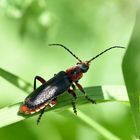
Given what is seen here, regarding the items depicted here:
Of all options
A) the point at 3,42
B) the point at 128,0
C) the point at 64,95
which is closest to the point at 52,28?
the point at 3,42

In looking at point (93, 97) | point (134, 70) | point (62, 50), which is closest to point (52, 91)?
point (93, 97)

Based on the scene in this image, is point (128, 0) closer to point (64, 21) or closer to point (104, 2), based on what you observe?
point (104, 2)

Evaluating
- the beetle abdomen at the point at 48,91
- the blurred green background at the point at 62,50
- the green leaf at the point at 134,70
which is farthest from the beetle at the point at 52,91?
the blurred green background at the point at 62,50

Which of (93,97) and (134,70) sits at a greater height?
(134,70)

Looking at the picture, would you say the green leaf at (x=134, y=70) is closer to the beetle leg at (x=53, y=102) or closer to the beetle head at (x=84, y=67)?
the beetle leg at (x=53, y=102)

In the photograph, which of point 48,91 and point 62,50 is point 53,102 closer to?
point 48,91

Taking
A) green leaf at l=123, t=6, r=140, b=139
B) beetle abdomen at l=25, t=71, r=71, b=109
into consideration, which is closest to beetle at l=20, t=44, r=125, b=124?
beetle abdomen at l=25, t=71, r=71, b=109
